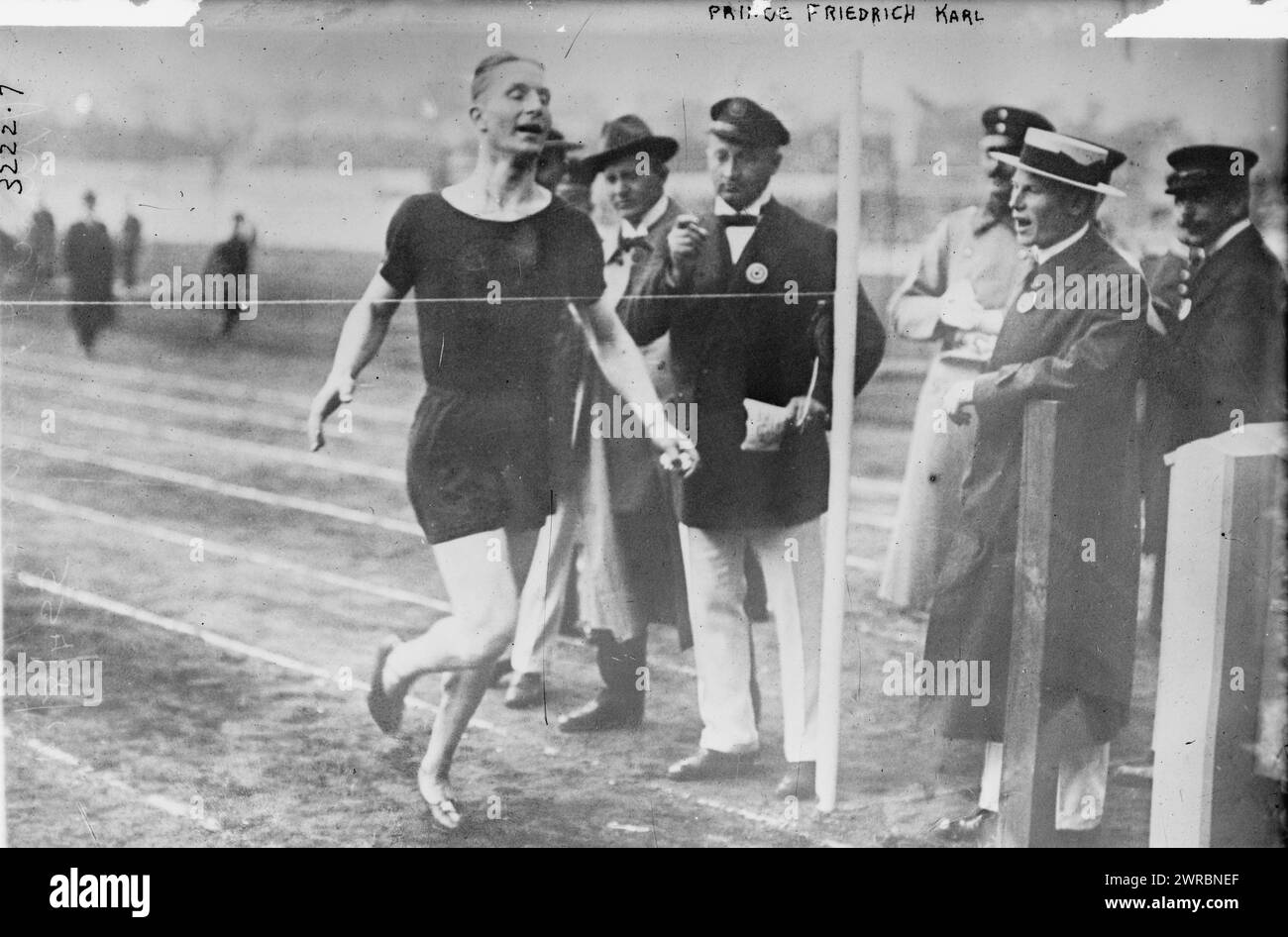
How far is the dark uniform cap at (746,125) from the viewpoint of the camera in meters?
5.11

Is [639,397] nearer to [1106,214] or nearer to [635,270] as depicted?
[635,270]

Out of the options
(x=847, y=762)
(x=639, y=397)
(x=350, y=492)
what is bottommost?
(x=847, y=762)

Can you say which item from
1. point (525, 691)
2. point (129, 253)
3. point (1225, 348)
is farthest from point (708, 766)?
point (129, 253)

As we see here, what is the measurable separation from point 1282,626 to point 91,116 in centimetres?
436

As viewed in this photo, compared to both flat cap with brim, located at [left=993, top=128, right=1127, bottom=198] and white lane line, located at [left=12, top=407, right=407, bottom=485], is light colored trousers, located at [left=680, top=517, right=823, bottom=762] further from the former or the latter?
flat cap with brim, located at [left=993, top=128, right=1127, bottom=198]

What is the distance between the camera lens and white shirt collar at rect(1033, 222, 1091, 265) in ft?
16.8

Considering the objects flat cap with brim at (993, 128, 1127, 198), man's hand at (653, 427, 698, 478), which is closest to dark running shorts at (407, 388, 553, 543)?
man's hand at (653, 427, 698, 478)

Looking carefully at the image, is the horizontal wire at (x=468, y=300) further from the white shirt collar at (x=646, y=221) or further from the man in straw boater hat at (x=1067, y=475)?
the man in straw boater hat at (x=1067, y=475)

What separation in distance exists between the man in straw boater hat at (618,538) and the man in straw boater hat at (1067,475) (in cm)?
97

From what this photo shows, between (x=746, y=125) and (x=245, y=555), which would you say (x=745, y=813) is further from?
(x=746, y=125)

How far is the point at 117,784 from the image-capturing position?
5.31 meters

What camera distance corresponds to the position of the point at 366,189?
5180 mm

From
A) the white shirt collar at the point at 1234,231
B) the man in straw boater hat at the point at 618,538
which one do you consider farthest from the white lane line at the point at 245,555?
the white shirt collar at the point at 1234,231

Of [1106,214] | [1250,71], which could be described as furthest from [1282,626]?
[1250,71]
